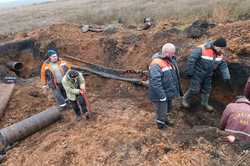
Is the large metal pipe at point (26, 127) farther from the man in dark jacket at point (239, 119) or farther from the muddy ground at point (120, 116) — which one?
the man in dark jacket at point (239, 119)

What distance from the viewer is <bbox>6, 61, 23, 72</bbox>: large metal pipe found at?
10654 millimetres

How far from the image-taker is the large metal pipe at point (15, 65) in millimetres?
10654

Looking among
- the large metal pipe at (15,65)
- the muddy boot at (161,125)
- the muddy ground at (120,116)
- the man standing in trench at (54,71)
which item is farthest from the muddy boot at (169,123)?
the large metal pipe at (15,65)

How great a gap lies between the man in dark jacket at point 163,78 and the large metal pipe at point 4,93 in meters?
4.27

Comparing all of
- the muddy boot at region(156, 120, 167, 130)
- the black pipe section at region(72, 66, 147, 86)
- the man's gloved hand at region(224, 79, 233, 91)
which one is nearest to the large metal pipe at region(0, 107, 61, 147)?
the black pipe section at region(72, 66, 147, 86)

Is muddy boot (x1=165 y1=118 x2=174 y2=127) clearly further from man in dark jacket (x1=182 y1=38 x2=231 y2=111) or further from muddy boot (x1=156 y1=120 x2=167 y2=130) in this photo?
man in dark jacket (x1=182 y1=38 x2=231 y2=111)

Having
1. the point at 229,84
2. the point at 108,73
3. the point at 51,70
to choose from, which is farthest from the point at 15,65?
the point at 229,84

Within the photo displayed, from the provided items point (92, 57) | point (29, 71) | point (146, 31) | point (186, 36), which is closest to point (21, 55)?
point (29, 71)

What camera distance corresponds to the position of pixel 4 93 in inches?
356

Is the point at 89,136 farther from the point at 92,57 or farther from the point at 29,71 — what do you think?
the point at 29,71

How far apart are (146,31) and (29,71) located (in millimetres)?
4140

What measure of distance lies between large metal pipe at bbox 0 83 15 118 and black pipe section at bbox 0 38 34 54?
6.92 feet

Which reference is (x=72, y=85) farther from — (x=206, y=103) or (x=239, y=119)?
(x=239, y=119)

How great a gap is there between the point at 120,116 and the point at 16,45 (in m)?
6.04
